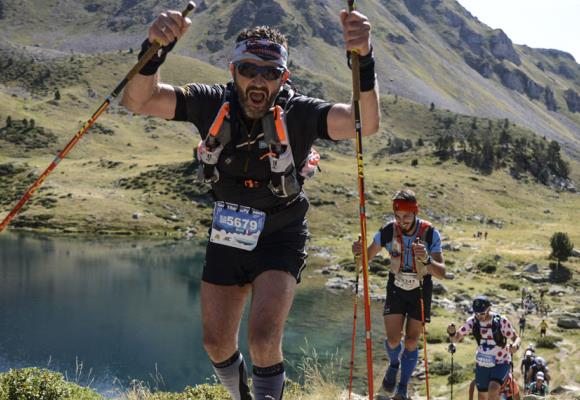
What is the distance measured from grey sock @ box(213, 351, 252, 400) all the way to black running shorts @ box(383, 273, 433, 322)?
475 cm

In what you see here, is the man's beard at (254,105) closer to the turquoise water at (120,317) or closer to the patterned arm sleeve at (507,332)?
the patterned arm sleeve at (507,332)

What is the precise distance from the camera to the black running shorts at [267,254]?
580cm

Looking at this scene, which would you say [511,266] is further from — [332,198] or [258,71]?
[258,71]

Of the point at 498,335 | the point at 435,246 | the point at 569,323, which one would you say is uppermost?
the point at 435,246

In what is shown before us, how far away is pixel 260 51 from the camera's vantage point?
18.3ft

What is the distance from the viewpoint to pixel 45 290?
54.8 metres

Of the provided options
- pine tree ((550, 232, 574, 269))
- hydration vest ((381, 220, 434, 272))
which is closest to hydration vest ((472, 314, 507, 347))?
hydration vest ((381, 220, 434, 272))

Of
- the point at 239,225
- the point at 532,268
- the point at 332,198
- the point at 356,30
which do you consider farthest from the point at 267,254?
the point at 332,198

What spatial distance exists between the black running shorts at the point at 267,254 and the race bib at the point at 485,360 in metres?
7.80

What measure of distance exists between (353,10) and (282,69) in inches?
40.3

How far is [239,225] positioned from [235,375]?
5.28 ft

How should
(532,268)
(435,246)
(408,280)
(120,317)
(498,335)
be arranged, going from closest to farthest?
1. (435,246)
2. (408,280)
3. (498,335)
4. (120,317)
5. (532,268)

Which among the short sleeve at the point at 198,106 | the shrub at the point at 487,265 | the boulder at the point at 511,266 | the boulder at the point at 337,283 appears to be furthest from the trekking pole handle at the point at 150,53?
the boulder at the point at 511,266

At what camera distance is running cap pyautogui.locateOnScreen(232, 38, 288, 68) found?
18.3 ft
